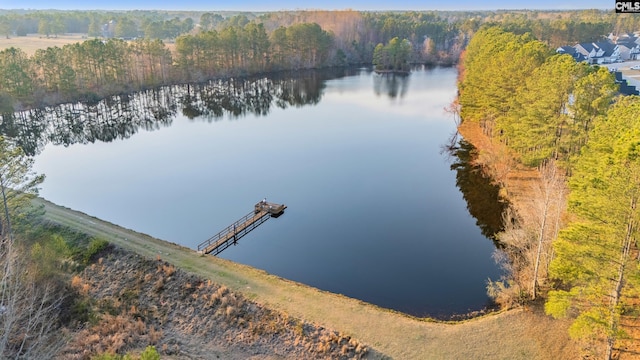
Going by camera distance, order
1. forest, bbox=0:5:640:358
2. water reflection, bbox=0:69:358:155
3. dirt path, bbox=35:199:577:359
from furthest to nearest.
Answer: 1. water reflection, bbox=0:69:358:155
2. dirt path, bbox=35:199:577:359
3. forest, bbox=0:5:640:358

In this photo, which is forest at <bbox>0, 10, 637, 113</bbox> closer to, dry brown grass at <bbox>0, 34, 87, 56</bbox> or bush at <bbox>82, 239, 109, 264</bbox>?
dry brown grass at <bbox>0, 34, 87, 56</bbox>

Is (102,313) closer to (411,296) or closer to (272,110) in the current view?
(411,296)

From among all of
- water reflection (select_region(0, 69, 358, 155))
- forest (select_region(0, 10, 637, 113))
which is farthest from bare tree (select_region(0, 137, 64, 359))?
forest (select_region(0, 10, 637, 113))

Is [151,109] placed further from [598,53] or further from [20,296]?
[598,53]

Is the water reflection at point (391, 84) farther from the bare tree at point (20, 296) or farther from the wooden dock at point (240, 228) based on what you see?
the bare tree at point (20, 296)

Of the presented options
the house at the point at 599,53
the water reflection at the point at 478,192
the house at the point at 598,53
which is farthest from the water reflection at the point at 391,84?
the house at the point at 599,53

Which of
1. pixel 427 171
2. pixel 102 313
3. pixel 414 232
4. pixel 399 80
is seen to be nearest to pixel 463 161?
pixel 427 171
